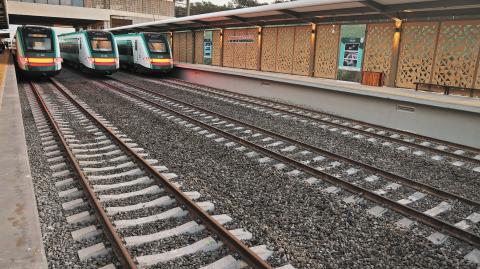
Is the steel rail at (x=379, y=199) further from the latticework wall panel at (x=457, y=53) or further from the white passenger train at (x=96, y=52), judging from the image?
the white passenger train at (x=96, y=52)

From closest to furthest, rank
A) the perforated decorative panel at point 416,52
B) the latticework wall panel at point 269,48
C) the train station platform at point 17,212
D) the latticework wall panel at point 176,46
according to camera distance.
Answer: the train station platform at point 17,212, the perforated decorative panel at point 416,52, the latticework wall panel at point 269,48, the latticework wall panel at point 176,46

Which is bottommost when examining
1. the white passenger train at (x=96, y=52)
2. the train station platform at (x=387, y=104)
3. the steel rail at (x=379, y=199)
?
the steel rail at (x=379, y=199)

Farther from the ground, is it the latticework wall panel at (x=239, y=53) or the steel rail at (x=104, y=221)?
the latticework wall panel at (x=239, y=53)

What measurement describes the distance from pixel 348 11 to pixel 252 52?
7.21m

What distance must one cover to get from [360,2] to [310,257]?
31.4 feet

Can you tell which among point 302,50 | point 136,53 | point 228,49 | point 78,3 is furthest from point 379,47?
point 78,3

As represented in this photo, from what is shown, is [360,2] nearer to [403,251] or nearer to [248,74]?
[248,74]

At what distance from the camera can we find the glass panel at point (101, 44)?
66.3 ft

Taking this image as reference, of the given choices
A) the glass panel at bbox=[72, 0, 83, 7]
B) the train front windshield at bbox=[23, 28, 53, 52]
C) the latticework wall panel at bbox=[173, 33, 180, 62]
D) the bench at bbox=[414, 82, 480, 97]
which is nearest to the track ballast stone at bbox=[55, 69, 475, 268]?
the bench at bbox=[414, 82, 480, 97]

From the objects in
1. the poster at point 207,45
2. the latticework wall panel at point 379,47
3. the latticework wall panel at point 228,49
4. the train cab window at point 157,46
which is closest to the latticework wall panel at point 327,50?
the latticework wall panel at point 379,47

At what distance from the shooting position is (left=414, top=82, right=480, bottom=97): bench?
11114mm

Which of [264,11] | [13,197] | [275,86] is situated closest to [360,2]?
[264,11]

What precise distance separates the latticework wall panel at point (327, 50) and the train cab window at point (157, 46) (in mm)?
10386

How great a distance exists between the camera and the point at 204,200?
5.32 m
